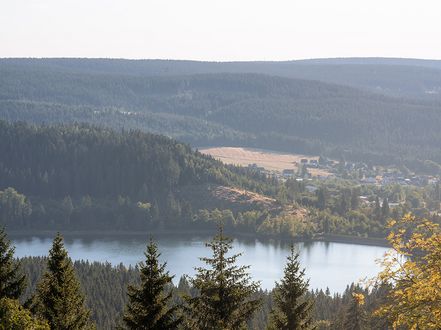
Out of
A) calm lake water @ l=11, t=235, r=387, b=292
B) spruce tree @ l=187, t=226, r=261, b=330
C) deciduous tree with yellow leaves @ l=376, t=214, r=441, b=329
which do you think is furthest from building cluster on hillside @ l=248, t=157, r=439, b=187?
deciduous tree with yellow leaves @ l=376, t=214, r=441, b=329

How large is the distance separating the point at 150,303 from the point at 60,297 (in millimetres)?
3541

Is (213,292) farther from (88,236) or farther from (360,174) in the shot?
(360,174)

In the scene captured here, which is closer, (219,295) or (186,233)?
(219,295)

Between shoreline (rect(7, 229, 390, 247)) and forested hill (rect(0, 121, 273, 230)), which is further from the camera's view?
forested hill (rect(0, 121, 273, 230))

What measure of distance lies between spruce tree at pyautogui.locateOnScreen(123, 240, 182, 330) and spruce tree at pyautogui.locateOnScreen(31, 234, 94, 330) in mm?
2856

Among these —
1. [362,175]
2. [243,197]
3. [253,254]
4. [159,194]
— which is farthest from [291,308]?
[362,175]

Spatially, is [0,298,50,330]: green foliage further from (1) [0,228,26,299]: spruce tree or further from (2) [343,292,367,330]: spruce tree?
(2) [343,292,367,330]: spruce tree

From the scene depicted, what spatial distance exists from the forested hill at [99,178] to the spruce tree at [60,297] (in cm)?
10996

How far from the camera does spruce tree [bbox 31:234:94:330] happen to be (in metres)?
21.1

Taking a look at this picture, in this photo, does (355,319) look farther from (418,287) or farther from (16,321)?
(418,287)

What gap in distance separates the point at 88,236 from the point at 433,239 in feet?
377

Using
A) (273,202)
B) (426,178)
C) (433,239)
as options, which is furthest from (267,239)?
(433,239)

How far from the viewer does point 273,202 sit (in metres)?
135

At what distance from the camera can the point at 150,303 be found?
18.8 metres
